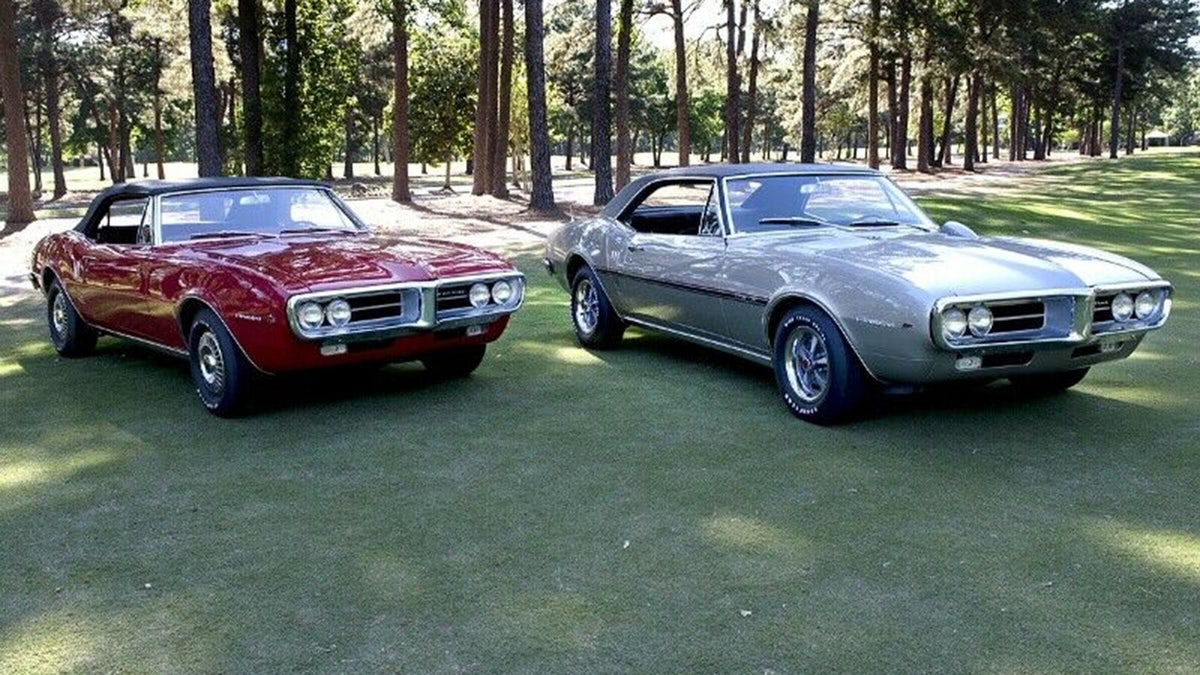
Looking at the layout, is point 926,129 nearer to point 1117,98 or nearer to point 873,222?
point 1117,98

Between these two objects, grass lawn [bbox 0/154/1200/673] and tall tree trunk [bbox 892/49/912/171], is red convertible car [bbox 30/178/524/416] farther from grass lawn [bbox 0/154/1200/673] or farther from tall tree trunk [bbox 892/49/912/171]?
tall tree trunk [bbox 892/49/912/171]

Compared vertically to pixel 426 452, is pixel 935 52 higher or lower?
higher

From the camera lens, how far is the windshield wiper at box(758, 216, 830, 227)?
668 cm

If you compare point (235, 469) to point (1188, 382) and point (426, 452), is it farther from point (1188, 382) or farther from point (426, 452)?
point (1188, 382)

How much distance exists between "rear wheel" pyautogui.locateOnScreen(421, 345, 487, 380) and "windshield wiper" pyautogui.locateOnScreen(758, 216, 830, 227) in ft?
6.82

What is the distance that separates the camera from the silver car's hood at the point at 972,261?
16.9ft

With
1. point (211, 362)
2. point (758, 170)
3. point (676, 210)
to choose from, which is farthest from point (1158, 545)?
point (211, 362)

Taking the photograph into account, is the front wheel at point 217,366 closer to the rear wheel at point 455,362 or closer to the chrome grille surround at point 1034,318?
the rear wheel at point 455,362

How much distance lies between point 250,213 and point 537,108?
1440 cm

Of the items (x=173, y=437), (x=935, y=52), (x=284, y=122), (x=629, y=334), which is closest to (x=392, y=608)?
(x=173, y=437)

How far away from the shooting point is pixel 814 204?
686cm

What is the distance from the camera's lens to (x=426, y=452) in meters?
5.43

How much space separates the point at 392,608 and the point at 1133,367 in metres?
5.67

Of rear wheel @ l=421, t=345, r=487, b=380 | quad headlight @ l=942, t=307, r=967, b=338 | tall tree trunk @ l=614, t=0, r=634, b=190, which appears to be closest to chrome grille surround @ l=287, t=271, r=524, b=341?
rear wheel @ l=421, t=345, r=487, b=380
